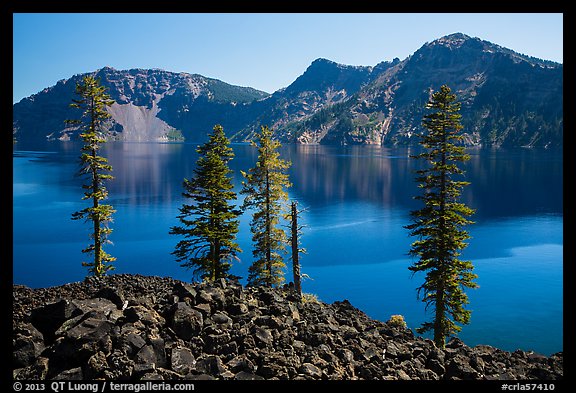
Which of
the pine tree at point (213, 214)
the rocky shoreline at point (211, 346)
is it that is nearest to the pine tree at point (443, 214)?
the rocky shoreline at point (211, 346)

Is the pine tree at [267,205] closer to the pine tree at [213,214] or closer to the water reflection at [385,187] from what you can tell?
the pine tree at [213,214]

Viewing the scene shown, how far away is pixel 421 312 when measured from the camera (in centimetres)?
4681

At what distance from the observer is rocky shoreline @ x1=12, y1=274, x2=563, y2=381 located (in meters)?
13.6

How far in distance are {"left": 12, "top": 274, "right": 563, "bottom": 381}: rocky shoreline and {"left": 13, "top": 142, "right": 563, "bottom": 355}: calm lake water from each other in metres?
23.2

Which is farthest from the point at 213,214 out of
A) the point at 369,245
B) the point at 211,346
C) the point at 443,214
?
the point at 369,245

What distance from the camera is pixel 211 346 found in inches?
613

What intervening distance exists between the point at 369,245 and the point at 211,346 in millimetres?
60584

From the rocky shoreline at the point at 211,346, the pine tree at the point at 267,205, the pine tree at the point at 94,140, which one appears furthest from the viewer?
the pine tree at the point at 267,205

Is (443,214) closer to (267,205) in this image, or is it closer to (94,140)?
(267,205)

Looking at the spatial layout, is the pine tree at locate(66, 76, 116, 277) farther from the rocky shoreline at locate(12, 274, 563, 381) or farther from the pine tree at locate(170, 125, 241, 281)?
the rocky shoreline at locate(12, 274, 563, 381)

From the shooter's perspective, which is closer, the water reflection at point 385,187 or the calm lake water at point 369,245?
the calm lake water at point 369,245

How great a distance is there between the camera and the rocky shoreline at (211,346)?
13617mm

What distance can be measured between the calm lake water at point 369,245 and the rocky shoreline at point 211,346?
2322cm
